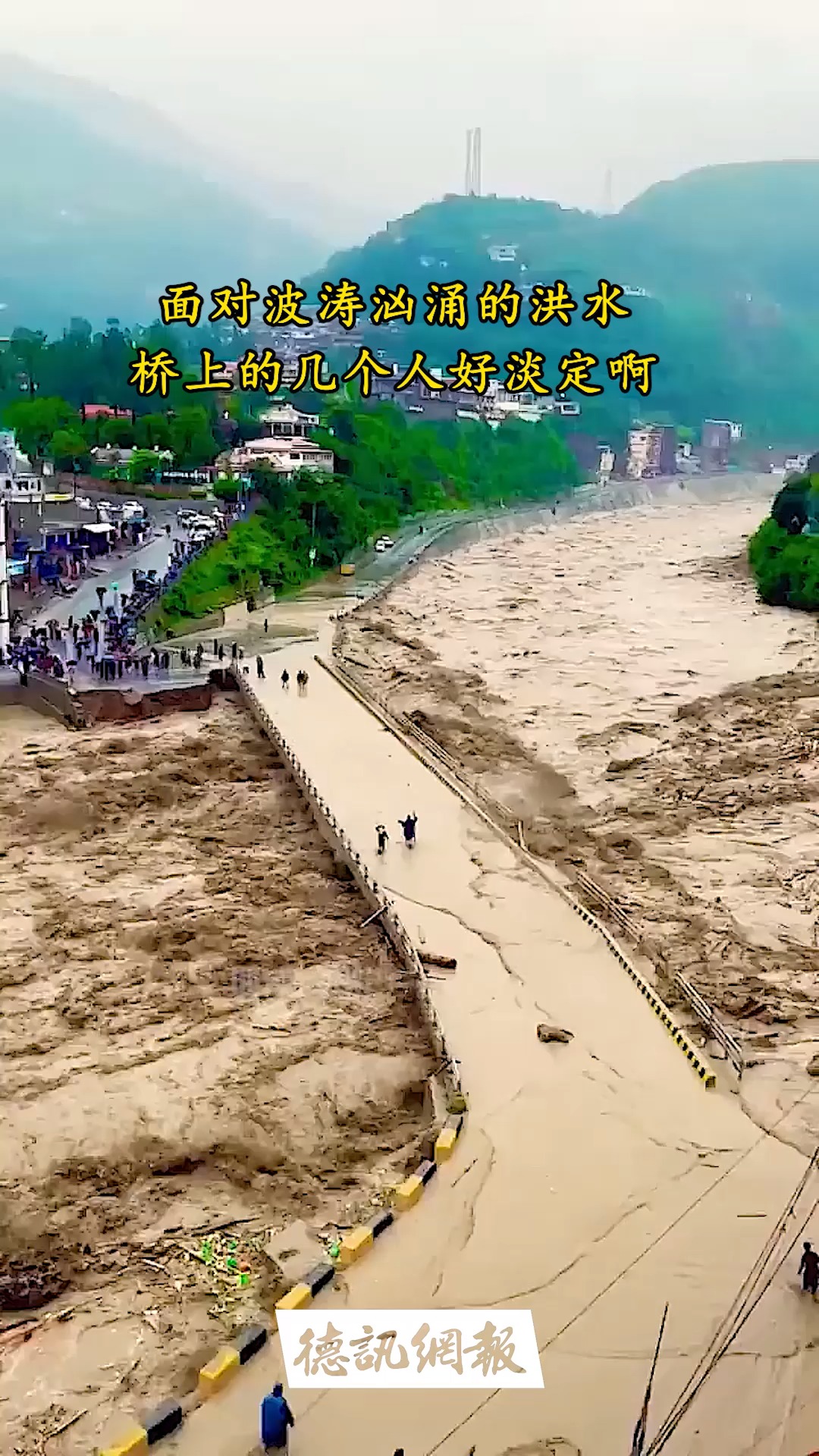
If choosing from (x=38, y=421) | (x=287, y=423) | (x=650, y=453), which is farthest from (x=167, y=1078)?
(x=650, y=453)

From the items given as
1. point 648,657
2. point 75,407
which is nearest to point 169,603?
point 648,657

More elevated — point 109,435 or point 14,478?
point 109,435

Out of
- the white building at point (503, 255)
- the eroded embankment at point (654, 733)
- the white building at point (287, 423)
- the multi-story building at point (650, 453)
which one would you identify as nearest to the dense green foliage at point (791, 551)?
the eroded embankment at point (654, 733)

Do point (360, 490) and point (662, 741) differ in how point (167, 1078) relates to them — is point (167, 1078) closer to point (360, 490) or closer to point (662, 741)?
point (662, 741)

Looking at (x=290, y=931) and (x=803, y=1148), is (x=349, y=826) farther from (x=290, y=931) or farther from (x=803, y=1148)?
(x=803, y=1148)

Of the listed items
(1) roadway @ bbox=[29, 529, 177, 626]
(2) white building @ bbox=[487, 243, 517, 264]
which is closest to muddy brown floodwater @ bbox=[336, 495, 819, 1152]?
(1) roadway @ bbox=[29, 529, 177, 626]

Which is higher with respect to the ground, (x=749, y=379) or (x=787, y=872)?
(x=749, y=379)

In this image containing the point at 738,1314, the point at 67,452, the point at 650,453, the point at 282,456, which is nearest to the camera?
the point at 738,1314

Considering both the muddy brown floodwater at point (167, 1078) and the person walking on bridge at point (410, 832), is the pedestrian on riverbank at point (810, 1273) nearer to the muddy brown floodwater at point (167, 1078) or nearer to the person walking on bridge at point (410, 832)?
→ the muddy brown floodwater at point (167, 1078)
